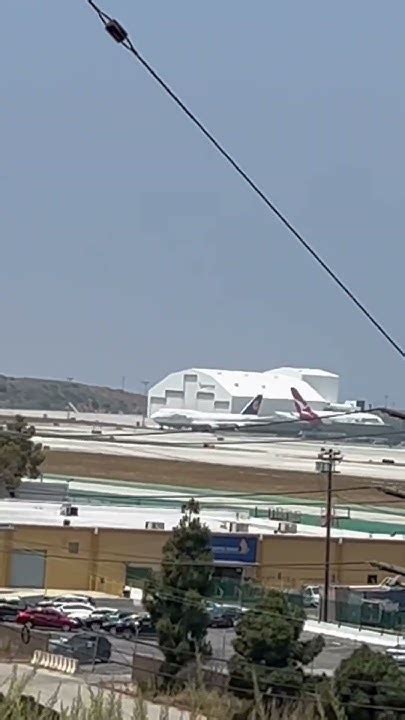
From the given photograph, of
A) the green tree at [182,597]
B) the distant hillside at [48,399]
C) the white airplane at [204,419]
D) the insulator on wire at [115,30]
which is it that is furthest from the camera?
the distant hillside at [48,399]

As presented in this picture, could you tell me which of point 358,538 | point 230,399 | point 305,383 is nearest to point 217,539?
point 358,538

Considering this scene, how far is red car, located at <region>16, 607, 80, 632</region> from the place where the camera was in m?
20.2

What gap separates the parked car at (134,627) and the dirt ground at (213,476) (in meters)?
19.6

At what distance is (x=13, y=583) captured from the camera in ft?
82.5

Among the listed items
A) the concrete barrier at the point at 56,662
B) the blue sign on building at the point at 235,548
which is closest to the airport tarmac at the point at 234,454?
the blue sign on building at the point at 235,548

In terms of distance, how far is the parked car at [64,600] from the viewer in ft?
71.5

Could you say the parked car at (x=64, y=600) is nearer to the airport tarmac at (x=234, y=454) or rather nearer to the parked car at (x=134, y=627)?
the parked car at (x=134, y=627)

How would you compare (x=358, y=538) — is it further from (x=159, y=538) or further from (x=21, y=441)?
(x=21, y=441)

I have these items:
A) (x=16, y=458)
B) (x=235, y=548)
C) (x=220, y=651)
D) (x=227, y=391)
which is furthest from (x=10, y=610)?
(x=227, y=391)

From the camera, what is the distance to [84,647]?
58.2ft

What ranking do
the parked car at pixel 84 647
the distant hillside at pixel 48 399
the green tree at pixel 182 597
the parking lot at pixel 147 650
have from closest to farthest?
the green tree at pixel 182 597
the parking lot at pixel 147 650
the parked car at pixel 84 647
the distant hillside at pixel 48 399

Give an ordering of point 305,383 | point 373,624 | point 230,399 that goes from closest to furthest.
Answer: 1. point 373,624
2. point 230,399
3. point 305,383

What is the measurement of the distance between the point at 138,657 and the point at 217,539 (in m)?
9.99

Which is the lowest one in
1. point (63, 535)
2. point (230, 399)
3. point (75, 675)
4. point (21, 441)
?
point (75, 675)
